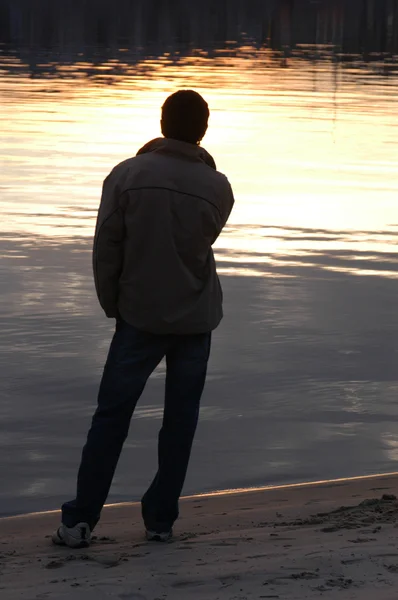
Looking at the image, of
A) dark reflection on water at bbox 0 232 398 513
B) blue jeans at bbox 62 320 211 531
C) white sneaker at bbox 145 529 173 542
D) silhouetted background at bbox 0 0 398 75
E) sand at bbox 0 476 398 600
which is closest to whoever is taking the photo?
sand at bbox 0 476 398 600

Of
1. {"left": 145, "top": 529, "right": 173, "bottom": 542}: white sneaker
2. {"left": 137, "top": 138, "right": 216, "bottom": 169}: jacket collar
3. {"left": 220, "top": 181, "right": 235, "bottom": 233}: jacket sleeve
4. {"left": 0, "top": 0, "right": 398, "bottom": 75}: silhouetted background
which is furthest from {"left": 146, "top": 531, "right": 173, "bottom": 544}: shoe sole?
{"left": 0, "top": 0, "right": 398, "bottom": 75}: silhouetted background

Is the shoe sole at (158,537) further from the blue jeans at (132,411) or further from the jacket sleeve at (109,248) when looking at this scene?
the jacket sleeve at (109,248)

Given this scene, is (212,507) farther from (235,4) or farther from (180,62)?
(235,4)

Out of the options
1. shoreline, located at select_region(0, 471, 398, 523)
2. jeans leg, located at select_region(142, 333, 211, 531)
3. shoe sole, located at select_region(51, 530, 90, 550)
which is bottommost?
shoreline, located at select_region(0, 471, 398, 523)

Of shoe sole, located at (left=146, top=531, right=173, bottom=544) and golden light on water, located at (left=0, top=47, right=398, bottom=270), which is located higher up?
shoe sole, located at (left=146, top=531, right=173, bottom=544)

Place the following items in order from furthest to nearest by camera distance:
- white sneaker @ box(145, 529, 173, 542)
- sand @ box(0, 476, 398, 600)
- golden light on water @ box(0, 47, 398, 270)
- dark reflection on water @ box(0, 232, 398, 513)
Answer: golden light on water @ box(0, 47, 398, 270) → dark reflection on water @ box(0, 232, 398, 513) → white sneaker @ box(145, 529, 173, 542) → sand @ box(0, 476, 398, 600)

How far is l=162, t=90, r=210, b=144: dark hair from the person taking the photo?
4.90 metres

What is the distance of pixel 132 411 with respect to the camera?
16.3 feet

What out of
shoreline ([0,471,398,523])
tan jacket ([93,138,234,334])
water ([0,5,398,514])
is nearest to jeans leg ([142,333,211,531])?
tan jacket ([93,138,234,334])

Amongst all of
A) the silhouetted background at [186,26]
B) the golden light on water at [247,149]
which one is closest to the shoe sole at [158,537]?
the golden light on water at [247,149]

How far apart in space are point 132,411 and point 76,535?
0.52 meters

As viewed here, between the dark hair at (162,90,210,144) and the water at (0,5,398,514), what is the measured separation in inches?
78.9

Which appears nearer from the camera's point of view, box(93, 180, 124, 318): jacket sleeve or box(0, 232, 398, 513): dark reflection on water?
box(93, 180, 124, 318): jacket sleeve

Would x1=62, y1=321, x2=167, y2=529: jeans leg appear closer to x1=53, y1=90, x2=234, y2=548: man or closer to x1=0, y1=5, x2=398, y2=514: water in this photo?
x1=53, y1=90, x2=234, y2=548: man
